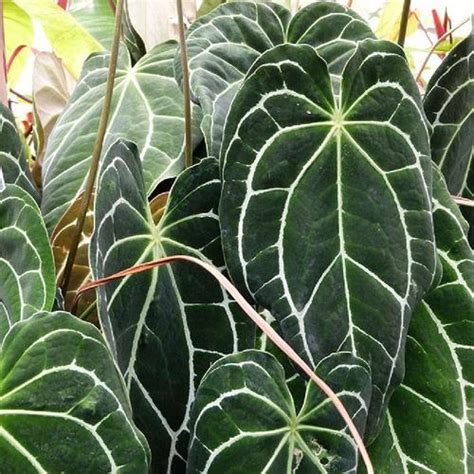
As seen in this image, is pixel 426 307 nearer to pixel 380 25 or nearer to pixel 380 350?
pixel 380 350

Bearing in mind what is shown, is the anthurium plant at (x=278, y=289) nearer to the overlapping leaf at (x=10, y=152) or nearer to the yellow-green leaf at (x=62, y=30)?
the overlapping leaf at (x=10, y=152)

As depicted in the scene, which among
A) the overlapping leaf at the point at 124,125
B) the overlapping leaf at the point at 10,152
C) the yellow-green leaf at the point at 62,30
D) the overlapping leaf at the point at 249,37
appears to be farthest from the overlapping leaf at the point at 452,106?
the yellow-green leaf at the point at 62,30

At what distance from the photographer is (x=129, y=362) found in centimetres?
47

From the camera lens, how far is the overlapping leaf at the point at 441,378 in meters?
0.50

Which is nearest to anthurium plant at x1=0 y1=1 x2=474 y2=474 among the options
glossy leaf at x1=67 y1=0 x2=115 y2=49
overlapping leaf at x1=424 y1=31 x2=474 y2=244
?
overlapping leaf at x1=424 y1=31 x2=474 y2=244

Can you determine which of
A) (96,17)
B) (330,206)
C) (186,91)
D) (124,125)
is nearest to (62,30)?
(96,17)

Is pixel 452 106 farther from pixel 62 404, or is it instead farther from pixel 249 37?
pixel 62 404

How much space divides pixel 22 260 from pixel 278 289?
0.53 feet

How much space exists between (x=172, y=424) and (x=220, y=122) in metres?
0.20

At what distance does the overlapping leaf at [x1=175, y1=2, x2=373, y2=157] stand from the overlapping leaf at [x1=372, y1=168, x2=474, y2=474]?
0.15 m

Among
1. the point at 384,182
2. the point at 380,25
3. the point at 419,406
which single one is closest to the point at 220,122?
the point at 384,182

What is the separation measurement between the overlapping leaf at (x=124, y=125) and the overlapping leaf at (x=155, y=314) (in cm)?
8

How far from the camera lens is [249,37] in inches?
23.9

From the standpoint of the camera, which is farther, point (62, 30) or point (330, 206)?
point (62, 30)
